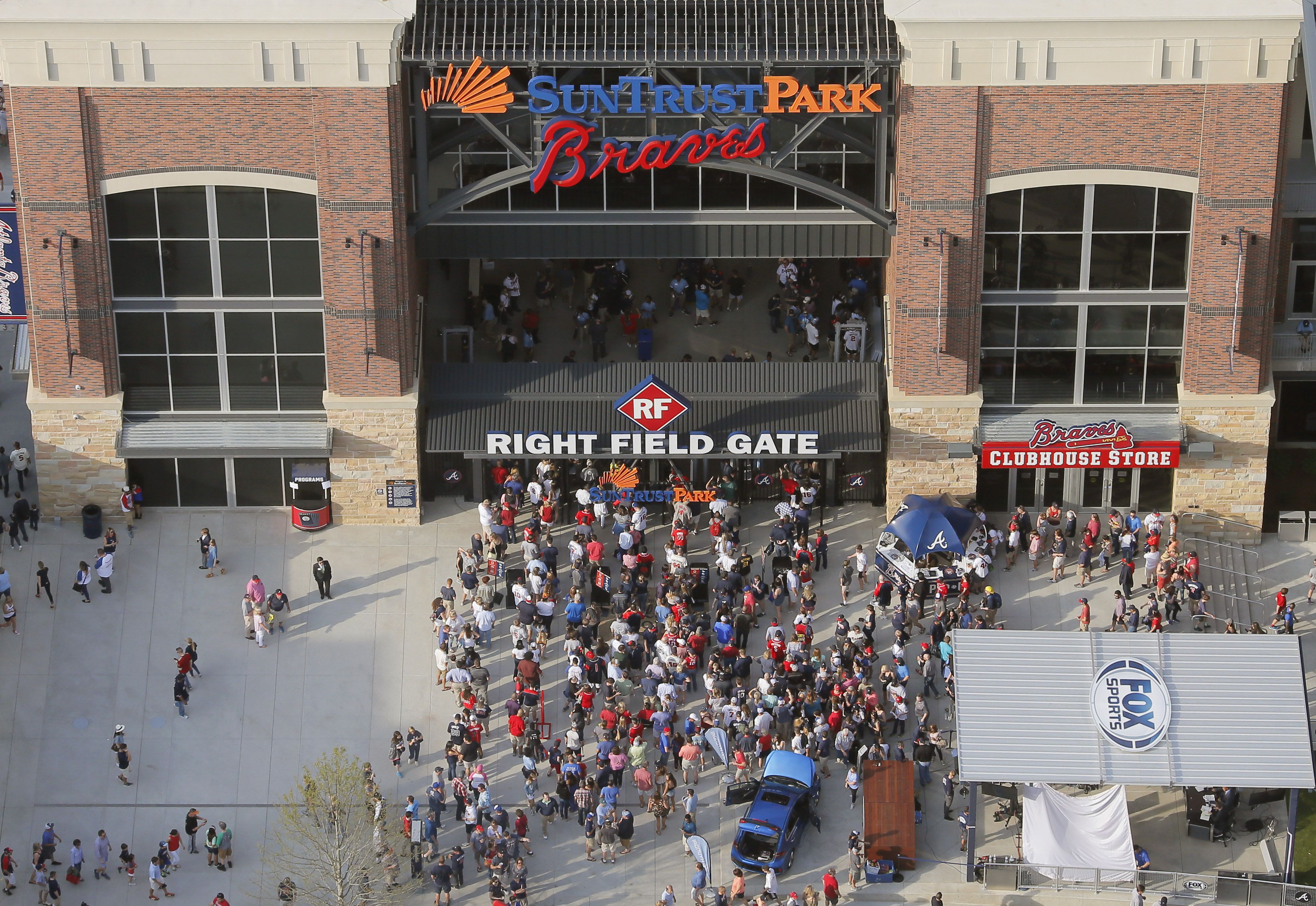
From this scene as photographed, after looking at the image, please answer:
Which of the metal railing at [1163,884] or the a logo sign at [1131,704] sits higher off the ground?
the a logo sign at [1131,704]

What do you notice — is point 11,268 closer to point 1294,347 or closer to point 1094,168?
point 1094,168

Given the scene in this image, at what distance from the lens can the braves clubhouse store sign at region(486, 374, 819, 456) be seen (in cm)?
5909

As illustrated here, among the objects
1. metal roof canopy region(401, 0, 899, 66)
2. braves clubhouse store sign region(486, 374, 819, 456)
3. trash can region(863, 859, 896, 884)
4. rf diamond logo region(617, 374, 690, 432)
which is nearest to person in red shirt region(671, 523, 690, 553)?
braves clubhouse store sign region(486, 374, 819, 456)

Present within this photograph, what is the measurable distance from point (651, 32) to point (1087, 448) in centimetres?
1516

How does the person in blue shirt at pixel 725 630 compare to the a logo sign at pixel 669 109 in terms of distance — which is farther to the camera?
the a logo sign at pixel 669 109

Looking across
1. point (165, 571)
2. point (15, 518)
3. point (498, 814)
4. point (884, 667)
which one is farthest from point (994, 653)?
point (15, 518)

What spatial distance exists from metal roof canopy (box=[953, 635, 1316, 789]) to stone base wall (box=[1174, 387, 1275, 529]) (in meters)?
9.67

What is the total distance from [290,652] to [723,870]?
1224 centimetres

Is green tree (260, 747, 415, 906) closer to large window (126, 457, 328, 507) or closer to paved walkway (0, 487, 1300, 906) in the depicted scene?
paved walkway (0, 487, 1300, 906)

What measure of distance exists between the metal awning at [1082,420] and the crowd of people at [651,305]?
14.7ft

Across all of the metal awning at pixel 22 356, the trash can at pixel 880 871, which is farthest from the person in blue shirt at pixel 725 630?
the metal awning at pixel 22 356

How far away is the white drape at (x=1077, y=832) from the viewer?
50.4 m

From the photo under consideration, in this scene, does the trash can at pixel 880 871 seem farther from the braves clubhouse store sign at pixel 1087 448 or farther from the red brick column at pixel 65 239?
the red brick column at pixel 65 239

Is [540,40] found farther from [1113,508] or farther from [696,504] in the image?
[1113,508]
